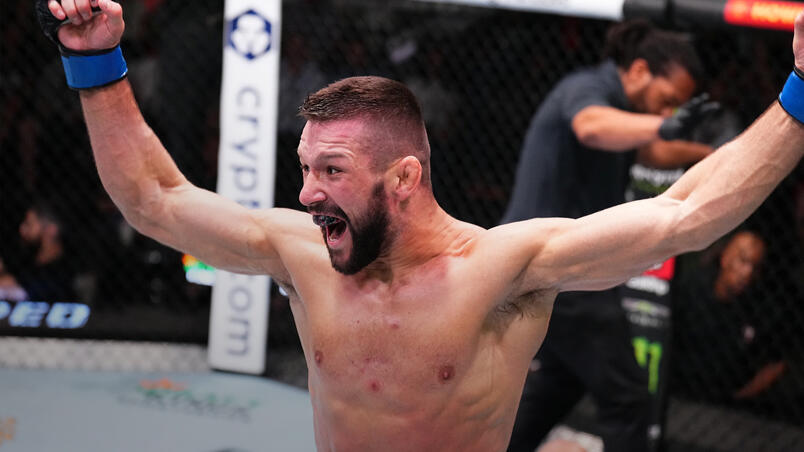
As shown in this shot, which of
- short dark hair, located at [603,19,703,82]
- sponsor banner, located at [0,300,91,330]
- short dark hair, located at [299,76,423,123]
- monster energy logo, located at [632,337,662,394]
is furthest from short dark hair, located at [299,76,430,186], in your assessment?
sponsor banner, located at [0,300,91,330]

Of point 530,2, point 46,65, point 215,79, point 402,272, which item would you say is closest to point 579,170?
point 530,2

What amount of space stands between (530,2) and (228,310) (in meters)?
1.45

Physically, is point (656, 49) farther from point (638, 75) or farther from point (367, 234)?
point (367, 234)

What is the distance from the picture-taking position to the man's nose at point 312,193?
139cm

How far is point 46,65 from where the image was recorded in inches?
166

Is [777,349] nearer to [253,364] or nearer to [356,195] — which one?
[253,364]

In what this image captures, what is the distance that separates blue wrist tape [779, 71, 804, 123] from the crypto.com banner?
2206 mm

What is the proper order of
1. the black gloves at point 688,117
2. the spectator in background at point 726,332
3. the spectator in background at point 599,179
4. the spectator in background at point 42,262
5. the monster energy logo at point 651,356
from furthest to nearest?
the spectator in background at point 42,262
the spectator in background at point 726,332
the monster energy logo at point 651,356
the spectator in background at point 599,179
the black gloves at point 688,117

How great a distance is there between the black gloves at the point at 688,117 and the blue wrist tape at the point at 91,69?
4.46 ft

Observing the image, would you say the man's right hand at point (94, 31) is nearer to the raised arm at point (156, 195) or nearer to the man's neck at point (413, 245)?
the raised arm at point (156, 195)

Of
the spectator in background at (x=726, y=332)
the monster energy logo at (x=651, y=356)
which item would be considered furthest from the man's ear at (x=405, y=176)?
the spectator in background at (x=726, y=332)

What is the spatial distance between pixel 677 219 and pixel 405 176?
0.40 meters

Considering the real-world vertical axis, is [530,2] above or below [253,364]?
above

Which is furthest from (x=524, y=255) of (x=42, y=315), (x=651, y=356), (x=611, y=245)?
(x=42, y=315)
